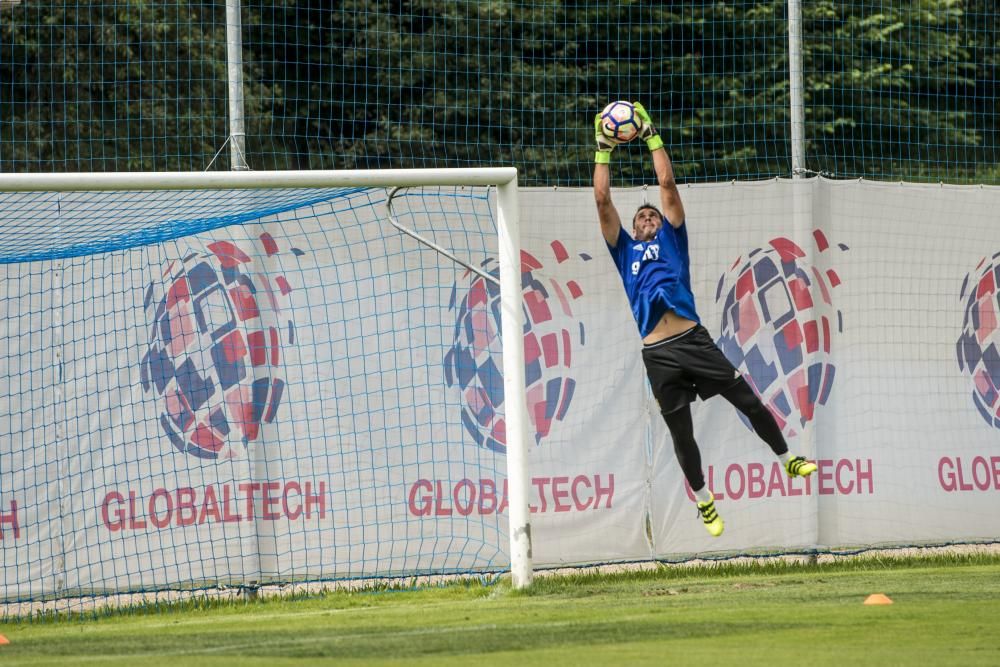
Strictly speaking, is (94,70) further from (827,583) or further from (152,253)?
(827,583)

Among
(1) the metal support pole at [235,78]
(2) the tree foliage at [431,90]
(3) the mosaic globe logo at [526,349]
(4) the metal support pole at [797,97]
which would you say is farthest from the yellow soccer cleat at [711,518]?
(2) the tree foliage at [431,90]

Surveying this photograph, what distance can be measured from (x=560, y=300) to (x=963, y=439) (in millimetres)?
3215

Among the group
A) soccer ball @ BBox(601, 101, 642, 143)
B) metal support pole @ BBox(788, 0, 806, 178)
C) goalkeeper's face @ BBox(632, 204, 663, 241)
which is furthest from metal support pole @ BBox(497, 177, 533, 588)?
metal support pole @ BBox(788, 0, 806, 178)

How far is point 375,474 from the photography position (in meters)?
9.43

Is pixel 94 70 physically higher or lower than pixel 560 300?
higher

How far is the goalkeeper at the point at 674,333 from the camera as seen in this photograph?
8.58 meters

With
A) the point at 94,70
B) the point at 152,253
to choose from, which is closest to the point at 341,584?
the point at 152,253

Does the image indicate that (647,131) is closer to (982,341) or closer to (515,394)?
(515,394)

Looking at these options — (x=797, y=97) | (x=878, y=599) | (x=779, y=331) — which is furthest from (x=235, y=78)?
(x=878, y=599)

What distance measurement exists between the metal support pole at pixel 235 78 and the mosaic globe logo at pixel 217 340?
0.64m

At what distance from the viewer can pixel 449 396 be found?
9555mm

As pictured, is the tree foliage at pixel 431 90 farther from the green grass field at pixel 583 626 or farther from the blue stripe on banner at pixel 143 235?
the green grass field at pixel 583 626

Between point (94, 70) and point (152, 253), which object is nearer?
point (152, 253)

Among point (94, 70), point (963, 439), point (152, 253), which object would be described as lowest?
point (963, 439)
